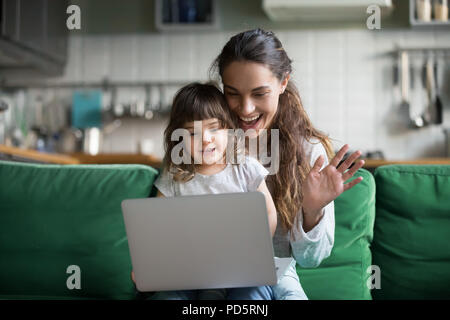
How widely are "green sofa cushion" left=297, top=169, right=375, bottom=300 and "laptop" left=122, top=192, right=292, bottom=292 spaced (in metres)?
0.38

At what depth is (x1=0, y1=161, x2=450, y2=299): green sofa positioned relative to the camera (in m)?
1.51

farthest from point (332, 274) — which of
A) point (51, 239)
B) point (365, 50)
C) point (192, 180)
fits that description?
point (365, 50)

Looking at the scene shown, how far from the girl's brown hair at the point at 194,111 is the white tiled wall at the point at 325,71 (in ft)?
8.35

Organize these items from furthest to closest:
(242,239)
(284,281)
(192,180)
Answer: (192,180) < (284,281) < (242,239)

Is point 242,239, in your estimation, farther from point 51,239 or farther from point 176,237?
point 51,239

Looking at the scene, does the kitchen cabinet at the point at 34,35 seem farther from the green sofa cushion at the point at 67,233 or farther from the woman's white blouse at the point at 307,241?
the woman's white blouse at the point at 307,241

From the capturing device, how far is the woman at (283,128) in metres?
1.34

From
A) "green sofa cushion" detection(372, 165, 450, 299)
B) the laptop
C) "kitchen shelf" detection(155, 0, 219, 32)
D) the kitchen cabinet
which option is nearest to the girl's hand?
the laptop

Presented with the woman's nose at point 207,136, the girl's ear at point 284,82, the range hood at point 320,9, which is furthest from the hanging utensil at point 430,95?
the woman's nose at point 207,136

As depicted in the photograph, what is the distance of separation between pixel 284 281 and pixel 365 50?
3.09 m

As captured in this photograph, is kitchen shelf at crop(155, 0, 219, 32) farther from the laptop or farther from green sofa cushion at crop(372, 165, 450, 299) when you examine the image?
the laptop

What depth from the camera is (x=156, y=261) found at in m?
1.19

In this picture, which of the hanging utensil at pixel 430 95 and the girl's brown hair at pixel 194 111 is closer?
the girl's brown hair at pixel 194 111
